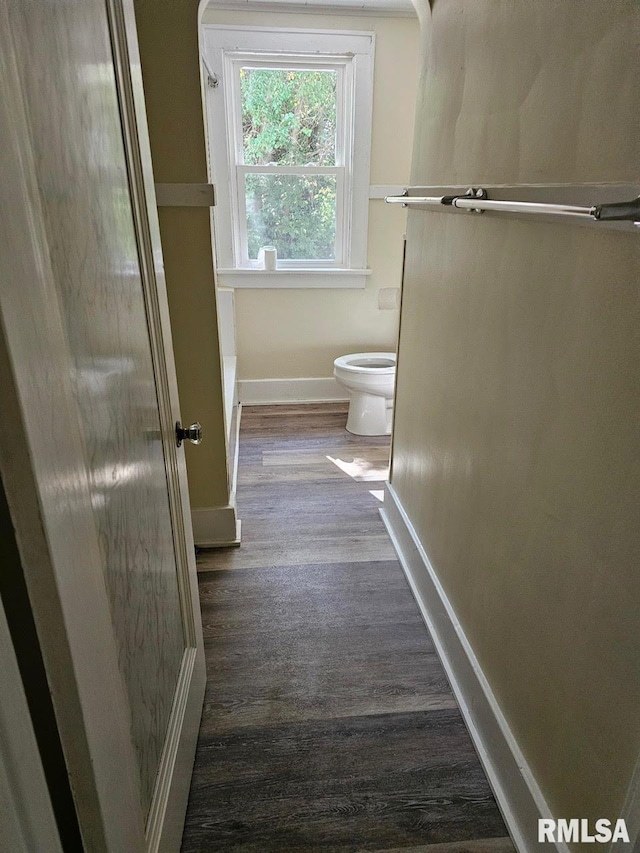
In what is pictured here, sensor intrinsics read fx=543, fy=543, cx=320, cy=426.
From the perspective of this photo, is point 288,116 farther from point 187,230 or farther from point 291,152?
point 187,230

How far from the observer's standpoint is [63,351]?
602mm

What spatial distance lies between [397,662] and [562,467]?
38.3 inches

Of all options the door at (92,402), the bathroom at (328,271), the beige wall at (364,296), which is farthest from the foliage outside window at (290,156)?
the door at (92,402)

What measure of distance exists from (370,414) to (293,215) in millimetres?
1385

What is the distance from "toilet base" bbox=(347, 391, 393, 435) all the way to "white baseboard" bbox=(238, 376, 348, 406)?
0.52m

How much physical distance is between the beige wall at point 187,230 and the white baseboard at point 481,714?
84 centimetres

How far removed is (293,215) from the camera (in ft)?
11.5

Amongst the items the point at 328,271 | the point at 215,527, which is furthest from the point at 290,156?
the point at 215,527

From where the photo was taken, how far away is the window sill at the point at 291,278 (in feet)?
11.4

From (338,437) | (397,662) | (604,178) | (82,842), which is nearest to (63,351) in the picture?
→ (82,842)

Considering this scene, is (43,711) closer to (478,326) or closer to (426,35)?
(478,326)

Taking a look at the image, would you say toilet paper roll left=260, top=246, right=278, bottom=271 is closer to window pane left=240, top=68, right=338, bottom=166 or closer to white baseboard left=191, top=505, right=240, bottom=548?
window pane left=240, top=68, right=338, bottom=166

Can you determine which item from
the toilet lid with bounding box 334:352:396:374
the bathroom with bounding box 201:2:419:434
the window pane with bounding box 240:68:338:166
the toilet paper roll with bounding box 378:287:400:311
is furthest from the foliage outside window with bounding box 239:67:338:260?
the toilet lid with bounding box 334:352:396:374

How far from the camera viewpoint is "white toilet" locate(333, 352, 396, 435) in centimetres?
314
